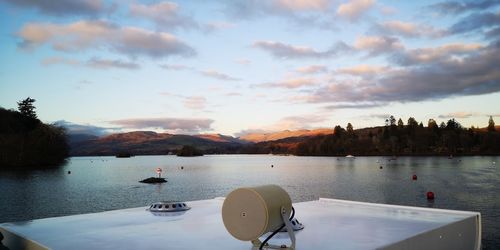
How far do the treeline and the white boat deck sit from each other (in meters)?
137

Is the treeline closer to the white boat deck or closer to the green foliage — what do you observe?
the green foliage

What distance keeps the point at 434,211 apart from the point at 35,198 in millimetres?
52049

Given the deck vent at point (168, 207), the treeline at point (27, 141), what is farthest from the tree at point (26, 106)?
the deck vent at point (168, 207)

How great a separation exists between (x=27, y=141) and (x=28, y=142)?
28.1 inches

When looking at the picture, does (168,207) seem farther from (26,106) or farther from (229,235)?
(26,106)

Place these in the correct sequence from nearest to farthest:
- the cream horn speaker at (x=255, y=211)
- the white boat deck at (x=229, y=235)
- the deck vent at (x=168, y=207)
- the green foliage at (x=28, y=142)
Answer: the cream horn speaker at (x=255, y=211)
the white boat deck at (x=229, y=235)
the deck vent at (x=168, y=207)
the green foliage at (x=28, y=142)

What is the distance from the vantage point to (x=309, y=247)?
8.41 m

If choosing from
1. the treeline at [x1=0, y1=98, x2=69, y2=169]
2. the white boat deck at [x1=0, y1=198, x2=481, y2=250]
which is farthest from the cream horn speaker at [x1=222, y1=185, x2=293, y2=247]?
the treeline at [x1=0, y1=98, x2=69, y2=169]

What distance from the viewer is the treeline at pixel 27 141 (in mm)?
132000

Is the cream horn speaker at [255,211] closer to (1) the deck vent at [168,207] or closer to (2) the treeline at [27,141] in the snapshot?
(1) the deck vent at [168,207]

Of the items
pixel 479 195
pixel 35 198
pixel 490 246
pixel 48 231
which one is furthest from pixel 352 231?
pixel 35 198

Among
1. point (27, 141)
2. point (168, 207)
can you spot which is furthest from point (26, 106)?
point (168, 207)

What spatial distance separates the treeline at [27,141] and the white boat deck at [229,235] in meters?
137

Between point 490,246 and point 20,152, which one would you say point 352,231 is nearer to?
point 490,246
